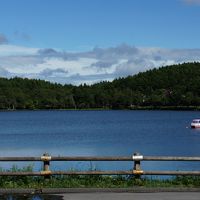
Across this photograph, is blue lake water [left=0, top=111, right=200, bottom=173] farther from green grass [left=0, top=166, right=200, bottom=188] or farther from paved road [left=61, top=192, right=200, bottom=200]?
paved road [left=61, top=192, right=200, bottom=200]

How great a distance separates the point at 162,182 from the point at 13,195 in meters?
4.68

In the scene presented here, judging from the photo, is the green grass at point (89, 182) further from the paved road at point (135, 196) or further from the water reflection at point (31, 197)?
the water reflection at point (31, 197)

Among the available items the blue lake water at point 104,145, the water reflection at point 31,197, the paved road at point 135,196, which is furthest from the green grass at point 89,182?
the blue lake water at point 104,145

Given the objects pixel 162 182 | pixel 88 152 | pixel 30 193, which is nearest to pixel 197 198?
pixel 162 182

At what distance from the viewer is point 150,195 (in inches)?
580

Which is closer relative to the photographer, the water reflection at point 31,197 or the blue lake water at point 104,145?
the water reflection at point 31,197

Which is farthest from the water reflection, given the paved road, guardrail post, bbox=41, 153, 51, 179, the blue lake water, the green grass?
the blue lake water

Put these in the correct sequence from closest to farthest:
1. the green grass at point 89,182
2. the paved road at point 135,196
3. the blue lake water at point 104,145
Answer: the paved road at point 135,196
the green grass at point 89,182
the blue lake water at point 104,145

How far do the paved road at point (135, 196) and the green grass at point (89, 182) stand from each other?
135 cm

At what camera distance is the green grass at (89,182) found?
16.3 meters

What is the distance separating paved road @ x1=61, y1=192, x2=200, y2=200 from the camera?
14164 millimetres

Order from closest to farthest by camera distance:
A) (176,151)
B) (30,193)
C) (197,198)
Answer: (197,198) → (30,193) → (176,151)

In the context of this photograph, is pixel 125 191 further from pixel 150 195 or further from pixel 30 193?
pixel 30 193

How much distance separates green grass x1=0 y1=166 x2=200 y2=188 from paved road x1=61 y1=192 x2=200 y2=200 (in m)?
→ 1.35
